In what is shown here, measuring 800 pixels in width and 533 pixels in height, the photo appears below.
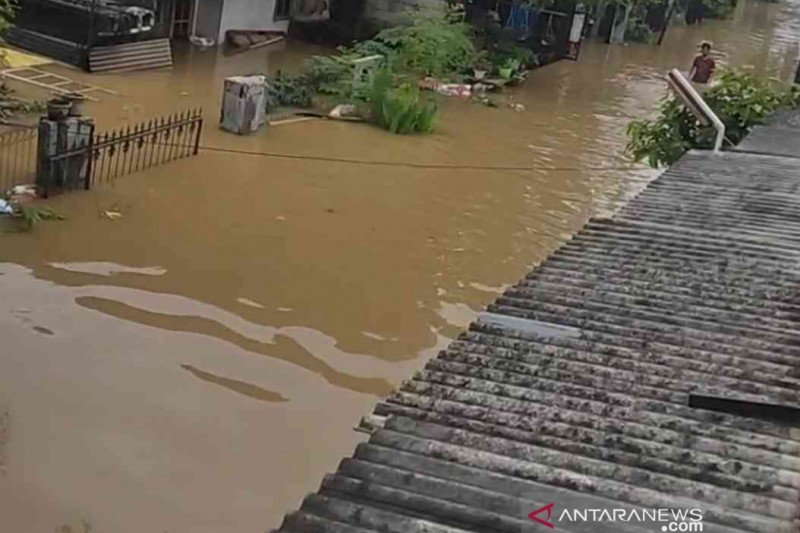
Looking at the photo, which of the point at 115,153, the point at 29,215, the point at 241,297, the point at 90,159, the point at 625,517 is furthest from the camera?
the point at 115,153

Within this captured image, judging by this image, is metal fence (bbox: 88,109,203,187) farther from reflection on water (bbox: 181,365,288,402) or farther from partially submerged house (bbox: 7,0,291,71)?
reflection on water (bbox: 181,365,288,402)

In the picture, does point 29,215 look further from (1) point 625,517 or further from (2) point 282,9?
(2) point 282,9

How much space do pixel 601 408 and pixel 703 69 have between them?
51.5ft

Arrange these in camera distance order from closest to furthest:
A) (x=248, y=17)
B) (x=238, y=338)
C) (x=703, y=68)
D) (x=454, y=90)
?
(x=238, y=338) < (x=703, y=68) < (x=454, y=90) < (x=248, y=17)

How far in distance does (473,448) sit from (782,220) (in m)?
4.65

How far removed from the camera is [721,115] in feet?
40.0

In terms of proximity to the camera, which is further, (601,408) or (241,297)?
(241,297)

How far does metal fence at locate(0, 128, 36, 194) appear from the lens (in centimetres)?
1255

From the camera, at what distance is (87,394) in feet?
26.8

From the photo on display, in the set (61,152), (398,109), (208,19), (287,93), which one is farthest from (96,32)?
(61,152)

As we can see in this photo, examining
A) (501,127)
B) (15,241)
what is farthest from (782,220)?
(501,127)

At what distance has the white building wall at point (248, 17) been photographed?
2316 cm

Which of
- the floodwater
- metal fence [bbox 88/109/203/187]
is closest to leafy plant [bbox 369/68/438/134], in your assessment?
the floodwater

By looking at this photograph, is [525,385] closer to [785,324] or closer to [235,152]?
[785,324]
